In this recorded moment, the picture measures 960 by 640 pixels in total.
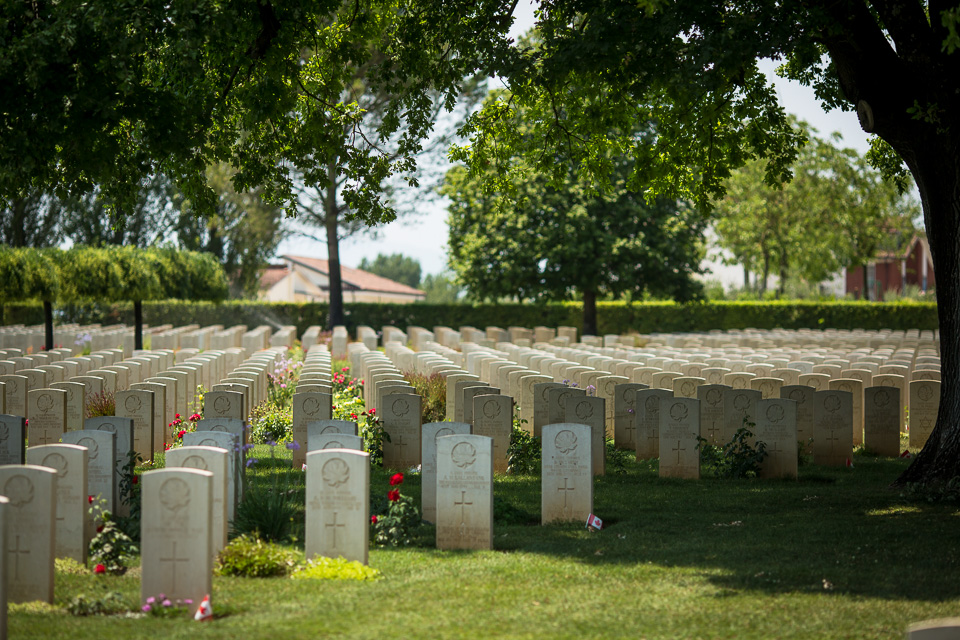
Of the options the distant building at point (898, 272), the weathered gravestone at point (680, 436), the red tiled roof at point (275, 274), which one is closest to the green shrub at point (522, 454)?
the weathered gravestone at point (680, 436)

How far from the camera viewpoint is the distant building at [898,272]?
6140cm

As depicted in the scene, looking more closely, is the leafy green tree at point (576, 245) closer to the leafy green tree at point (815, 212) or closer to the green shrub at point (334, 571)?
the leafy green tree at point (815, 212)

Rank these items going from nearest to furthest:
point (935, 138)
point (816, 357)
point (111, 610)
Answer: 1. point (111, 610)
2. point (935, 138)
3. point (816, 357)

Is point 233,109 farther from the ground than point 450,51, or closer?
closer

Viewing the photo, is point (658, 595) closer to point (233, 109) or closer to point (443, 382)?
point (233, 109)

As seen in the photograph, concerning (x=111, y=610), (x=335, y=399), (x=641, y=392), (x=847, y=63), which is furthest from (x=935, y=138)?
(x=335, y=399)

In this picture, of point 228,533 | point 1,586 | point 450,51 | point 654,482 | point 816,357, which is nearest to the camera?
point 1,586

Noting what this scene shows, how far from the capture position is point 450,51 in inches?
457

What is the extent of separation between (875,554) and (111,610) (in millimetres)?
5758

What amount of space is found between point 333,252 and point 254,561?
32828mm

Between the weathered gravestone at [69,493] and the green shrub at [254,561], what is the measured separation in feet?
3.71

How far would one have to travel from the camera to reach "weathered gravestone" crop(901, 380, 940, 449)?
12.9m

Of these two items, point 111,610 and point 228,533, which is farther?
point 228,533

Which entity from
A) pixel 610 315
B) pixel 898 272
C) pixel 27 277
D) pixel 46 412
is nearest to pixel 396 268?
pixel 898 272
